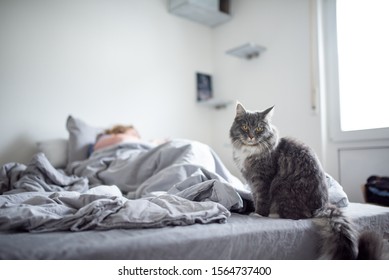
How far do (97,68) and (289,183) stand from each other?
1911 mm

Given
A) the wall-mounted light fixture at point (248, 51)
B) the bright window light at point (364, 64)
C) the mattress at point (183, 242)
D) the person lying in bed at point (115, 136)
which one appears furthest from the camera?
the wall-mounted light fixture at point (248, 51)

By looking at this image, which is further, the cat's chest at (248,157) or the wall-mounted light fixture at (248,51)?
the wall-mounted light fixture at (248,51)

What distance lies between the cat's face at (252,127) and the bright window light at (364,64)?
532 mm

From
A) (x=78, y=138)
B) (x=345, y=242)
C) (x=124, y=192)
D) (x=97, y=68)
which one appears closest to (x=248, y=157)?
(x=345, y=242)

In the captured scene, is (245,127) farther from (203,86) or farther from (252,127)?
(203,86)

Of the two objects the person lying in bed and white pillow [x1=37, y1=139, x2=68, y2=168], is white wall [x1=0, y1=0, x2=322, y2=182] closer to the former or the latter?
white pillow [x1=37, y1=139, x2=68, y2=168]

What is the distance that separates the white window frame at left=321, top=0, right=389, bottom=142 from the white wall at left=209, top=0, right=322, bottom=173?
0.14 meters

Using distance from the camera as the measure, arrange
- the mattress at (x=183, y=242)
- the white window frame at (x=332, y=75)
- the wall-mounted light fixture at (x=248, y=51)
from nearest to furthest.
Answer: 1. the mattress at (x=183, y=242)
2. the white window frame at (x=332, y=75)
3. the wall-mounted light fixture at (x=248, y=51)

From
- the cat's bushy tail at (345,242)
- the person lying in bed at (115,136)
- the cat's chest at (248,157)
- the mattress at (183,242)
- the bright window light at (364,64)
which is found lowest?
the cat's bushy tail at (345,242)

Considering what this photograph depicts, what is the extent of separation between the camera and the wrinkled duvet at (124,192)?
2.37 feet

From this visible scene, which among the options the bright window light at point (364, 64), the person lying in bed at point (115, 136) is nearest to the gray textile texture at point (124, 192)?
the person lying in bed at point (115, 136)

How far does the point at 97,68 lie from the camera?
7.48 feet

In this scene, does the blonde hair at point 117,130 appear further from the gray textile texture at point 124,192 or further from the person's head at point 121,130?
the gray textile texture at point 124,192
